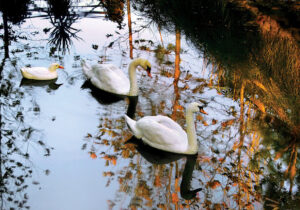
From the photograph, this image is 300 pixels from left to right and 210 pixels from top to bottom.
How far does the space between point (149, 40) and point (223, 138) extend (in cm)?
596

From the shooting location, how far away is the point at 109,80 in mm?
7500

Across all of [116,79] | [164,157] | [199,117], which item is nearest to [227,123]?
[199,117]

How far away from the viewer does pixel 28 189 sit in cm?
424

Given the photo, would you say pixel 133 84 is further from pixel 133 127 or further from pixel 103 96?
pixel 133 127

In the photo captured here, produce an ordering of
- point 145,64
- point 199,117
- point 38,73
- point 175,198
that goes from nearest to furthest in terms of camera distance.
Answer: point 175,198 → point 199,117 → point 145,64 → point 38,73

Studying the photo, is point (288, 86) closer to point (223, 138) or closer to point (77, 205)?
point (223, 138)

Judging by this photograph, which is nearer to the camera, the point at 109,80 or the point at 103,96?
the point at 103,96

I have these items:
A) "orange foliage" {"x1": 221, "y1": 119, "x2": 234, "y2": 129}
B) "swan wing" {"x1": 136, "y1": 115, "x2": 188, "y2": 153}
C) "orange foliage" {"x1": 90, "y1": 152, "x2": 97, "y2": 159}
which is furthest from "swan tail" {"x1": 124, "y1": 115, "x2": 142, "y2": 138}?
"orange foliage" {"x1": 221, "y1": 119, "x2": 234, "y2": 129}

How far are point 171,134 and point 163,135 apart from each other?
11cm

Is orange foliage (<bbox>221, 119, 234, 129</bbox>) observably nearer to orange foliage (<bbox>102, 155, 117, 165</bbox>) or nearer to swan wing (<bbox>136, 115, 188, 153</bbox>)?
swan wing (<bbox>136, 115, 188, 153</bbox>)

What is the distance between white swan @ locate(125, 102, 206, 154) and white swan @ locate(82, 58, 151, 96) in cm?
210

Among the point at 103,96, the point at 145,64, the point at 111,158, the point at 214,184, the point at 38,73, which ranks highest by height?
the point at 145,64

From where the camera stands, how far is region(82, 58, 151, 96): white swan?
7.38m

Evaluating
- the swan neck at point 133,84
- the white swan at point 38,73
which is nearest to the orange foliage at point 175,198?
the swan neck at point 133,84
